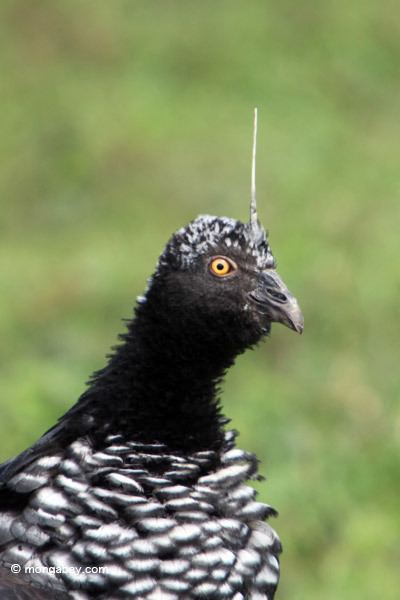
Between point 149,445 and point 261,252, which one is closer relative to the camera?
point 149,445

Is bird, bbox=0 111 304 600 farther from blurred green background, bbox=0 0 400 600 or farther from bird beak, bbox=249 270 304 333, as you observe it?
blurred green background, bbox=0 0 400 600

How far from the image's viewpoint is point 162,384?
4.16 metres

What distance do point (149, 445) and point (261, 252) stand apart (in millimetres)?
750

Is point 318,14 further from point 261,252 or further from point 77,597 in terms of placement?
point 77,597

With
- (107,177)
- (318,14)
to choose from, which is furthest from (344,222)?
(318,14)

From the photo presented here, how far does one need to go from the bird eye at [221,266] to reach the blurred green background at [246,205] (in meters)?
2.57

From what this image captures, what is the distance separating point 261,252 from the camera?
4.38 meters

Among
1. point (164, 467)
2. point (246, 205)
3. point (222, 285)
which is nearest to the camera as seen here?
point (164, 467)

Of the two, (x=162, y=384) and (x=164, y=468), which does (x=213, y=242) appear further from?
(x=164, y=468)

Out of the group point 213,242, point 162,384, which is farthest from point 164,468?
point 213,242

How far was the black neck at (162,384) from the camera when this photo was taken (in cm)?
413

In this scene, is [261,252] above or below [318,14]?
below

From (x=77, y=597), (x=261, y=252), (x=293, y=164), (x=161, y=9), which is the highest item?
(x=161, y=9)

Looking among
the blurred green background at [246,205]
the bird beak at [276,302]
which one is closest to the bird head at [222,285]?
the bird beak at [276,302]
